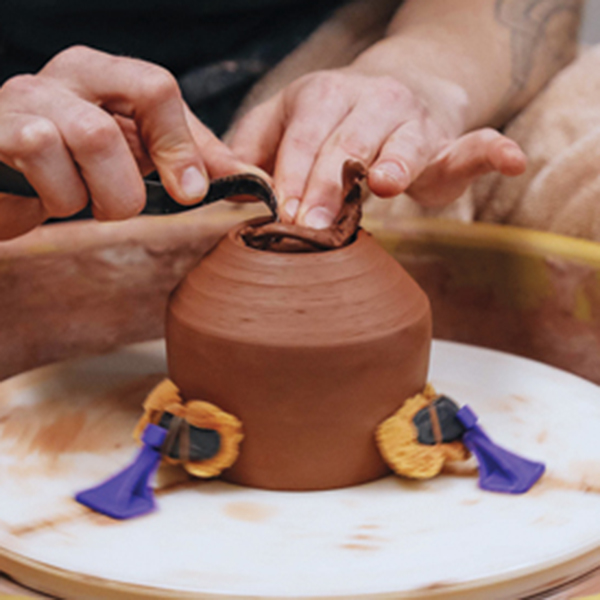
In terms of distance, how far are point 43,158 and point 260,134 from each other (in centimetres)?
44

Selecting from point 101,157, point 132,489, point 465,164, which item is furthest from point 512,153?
point 132,489

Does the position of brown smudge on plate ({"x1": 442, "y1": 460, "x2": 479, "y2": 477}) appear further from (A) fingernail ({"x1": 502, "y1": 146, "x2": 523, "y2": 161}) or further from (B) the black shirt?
(B) the black shirt

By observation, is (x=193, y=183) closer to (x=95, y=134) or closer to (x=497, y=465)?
(x=95, y=134)

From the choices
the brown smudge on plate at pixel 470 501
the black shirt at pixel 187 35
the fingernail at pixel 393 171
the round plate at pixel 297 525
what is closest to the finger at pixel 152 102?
the fingernail at pixel 393 171

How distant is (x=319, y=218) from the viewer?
3.00 ft

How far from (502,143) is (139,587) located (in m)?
0.67

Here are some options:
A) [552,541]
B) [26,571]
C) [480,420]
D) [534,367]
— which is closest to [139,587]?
[26,571]

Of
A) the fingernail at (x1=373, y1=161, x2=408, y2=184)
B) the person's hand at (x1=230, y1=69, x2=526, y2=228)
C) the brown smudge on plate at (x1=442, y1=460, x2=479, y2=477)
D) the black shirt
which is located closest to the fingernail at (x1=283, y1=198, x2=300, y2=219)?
the person's hand at (x1=230, y1=69, x2=526, y2=228)

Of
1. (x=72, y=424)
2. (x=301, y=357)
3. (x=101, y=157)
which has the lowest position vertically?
(x=72, y=424)

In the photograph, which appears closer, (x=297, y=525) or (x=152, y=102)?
(x=297, y=525)

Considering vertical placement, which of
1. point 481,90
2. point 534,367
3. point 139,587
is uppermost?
point 481,90

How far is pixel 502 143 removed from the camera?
0.98 metres

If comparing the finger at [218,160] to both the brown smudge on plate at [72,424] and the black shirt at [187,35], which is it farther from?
the black shirt at [187,35]

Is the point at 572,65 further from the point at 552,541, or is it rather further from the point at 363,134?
the point at 552,541
